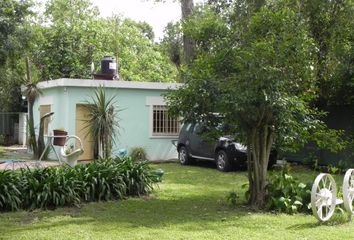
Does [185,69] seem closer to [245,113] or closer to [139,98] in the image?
[245,113]

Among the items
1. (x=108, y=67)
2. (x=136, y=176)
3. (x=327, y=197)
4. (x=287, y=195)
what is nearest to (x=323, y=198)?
(x=327, y=197)

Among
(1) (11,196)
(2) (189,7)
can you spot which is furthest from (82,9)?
(1) (11,196)

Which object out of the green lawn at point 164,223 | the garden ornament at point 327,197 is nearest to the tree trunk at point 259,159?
the green lawn at point 164,223

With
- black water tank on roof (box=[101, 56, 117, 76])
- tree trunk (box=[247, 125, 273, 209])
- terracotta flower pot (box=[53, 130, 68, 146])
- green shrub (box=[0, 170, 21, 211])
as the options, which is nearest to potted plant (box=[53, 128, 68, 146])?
terracotta flower pot (box=[53, 130, 68, 146])

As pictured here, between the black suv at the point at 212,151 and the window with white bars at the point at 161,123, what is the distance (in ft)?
5.64

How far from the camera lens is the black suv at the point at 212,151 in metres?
15.1

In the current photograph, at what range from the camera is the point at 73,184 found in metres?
9.27

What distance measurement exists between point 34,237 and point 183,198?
13.2ft

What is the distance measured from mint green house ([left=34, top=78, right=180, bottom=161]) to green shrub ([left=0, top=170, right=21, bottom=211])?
26.2 feet

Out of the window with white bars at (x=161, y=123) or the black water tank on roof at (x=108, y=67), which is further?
the window with white bars at (x=161, y=123)

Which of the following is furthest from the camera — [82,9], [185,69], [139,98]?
[82,9]

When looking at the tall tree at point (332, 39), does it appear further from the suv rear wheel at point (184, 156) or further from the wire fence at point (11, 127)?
the wire fence at point (11, 127)

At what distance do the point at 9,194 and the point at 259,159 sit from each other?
14.0 feet

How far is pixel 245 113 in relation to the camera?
8.84m
